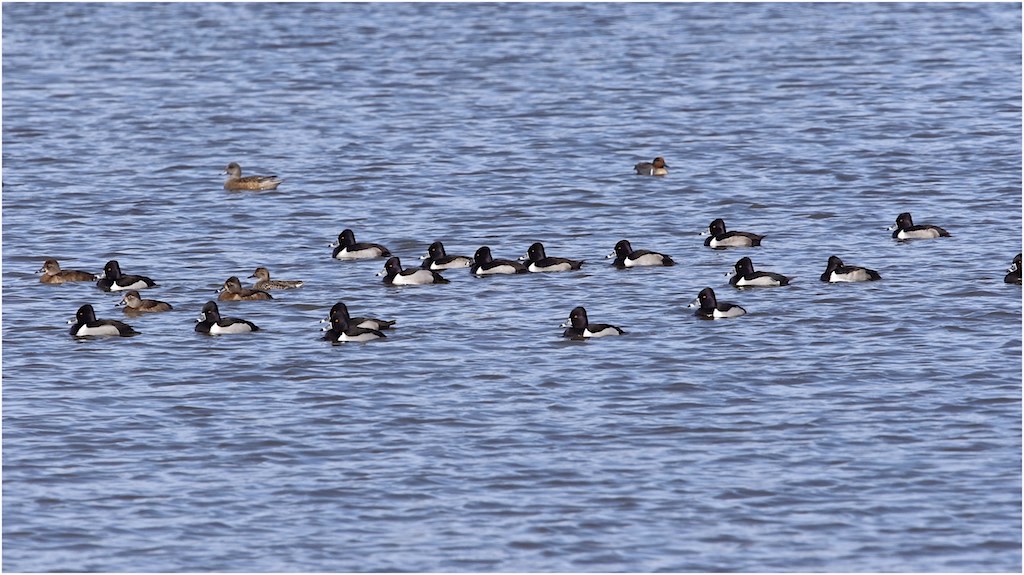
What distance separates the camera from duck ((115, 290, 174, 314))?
2400 centimetres

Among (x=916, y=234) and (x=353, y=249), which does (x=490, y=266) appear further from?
(x=916, y=234)

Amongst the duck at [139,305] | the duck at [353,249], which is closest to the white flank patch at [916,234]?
the duck at [353,249]

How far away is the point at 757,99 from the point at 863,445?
27.5m

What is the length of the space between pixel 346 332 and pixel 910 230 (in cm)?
1016

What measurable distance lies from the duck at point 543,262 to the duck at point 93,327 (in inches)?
243

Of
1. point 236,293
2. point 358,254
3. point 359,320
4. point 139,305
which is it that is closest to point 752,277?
point 359,320

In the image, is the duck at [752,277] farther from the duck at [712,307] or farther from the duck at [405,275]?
the duck at [405,275]

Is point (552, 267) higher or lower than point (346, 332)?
higher

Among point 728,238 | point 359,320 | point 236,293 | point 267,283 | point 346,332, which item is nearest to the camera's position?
point 346,332

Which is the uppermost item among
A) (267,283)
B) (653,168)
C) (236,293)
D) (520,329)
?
(653,168)

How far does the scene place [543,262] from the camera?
86.6ft

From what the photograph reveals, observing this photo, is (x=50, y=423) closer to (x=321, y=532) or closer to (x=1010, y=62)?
(x=321, y=532)

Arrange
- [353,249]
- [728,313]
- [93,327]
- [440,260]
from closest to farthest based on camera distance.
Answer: [93,327], [728,313], [440,260], [353,249]

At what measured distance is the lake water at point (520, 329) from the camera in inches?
629
